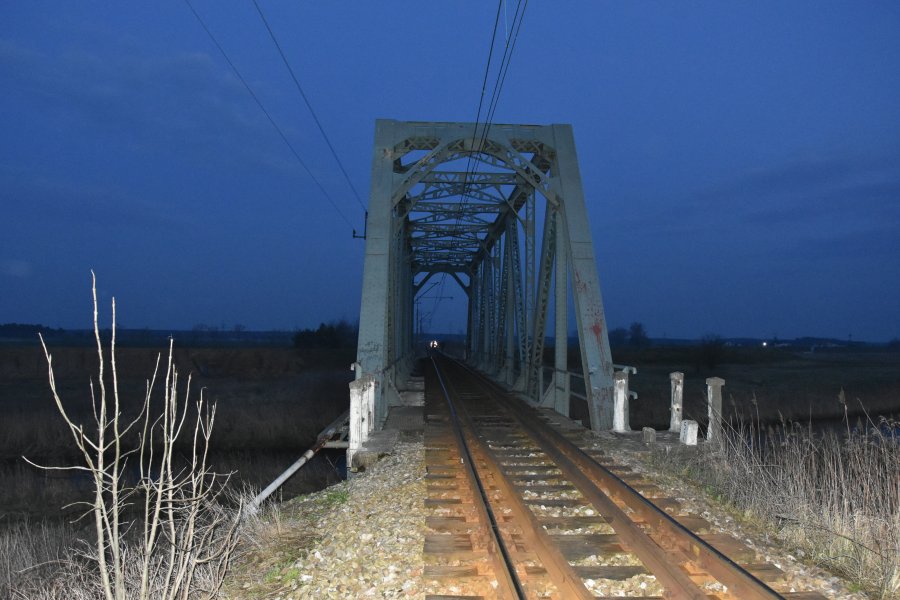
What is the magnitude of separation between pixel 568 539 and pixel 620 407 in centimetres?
533

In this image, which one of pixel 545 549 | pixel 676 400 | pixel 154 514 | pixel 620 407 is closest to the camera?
pixel 154 514

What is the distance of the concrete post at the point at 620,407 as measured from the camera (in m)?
9.78

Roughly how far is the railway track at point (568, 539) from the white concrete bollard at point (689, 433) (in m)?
1.24

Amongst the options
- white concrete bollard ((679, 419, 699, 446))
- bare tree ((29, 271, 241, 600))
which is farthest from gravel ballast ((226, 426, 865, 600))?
white concrete bollard ((679, 419, 699, 446))

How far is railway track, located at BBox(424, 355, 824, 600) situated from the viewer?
399cm

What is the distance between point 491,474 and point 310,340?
49.8m

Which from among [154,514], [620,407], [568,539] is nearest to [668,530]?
[568,539]

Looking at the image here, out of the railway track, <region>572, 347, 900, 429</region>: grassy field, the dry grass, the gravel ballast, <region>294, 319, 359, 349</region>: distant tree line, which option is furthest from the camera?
<region>294, 319, 359, 349</region>: distant tree line

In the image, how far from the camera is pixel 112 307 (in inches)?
133

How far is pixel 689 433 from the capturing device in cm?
845

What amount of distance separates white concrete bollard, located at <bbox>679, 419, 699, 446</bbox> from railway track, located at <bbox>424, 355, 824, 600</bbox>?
1.24m

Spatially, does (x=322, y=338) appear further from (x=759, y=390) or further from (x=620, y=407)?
(x=620, y=407)

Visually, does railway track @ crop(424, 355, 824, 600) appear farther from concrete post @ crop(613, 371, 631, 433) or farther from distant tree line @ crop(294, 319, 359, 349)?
distant tree line @ crop(294, 319, 359, 349)

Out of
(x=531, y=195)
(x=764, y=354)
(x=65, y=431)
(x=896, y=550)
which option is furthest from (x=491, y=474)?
(x=764, y=354)
